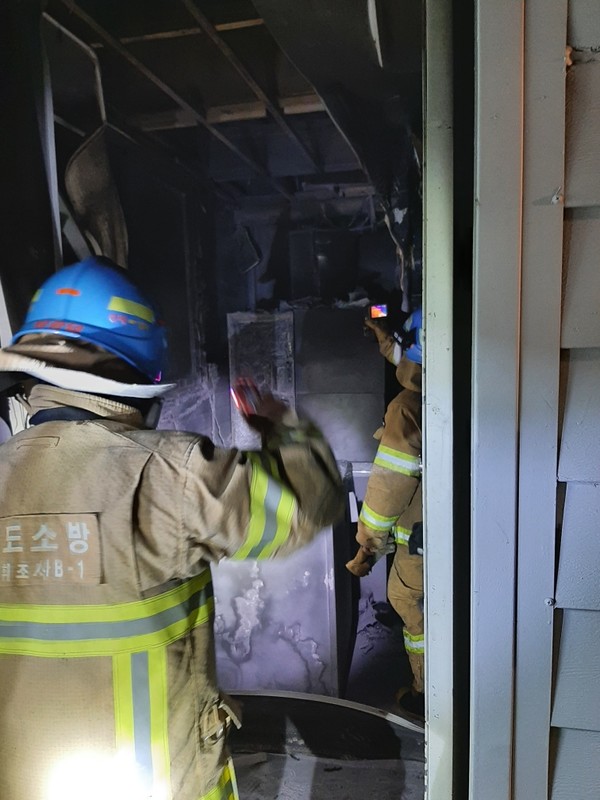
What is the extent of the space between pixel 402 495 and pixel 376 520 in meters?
0.17

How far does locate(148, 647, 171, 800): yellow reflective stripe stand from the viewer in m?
0.93

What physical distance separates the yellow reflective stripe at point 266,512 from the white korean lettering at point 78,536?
0.80 feet

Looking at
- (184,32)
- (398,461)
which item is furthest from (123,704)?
(184,32)

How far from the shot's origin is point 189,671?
0.99 metres

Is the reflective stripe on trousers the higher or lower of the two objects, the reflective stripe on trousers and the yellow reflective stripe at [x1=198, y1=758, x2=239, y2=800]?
the higher

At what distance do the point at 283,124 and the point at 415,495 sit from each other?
5.66ft

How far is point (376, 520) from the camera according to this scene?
2256 millimetres

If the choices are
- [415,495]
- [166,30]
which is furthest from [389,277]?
[166,30]

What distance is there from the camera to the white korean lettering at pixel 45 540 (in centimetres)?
87

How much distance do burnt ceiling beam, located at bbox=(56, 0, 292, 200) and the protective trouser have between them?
195cm

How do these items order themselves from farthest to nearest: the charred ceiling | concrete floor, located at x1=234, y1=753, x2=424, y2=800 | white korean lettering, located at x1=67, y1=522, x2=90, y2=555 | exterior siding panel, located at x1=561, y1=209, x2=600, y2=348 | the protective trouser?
1. the protective trouser
2. concrete floor, located at x1=234, y1=753, x2=424, y2=800
3. the charred ceiling
4. white korean lettering, located at x1=67, y1=522, x2=90, y2=555
5. exterior siding panel, located at x1=561, y1=209, x2=600, y2=348

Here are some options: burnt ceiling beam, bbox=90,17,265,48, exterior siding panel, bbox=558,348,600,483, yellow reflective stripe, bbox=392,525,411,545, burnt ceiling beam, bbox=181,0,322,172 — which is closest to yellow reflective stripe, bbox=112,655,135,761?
exterior siding panel, bbox=558,348,600,483

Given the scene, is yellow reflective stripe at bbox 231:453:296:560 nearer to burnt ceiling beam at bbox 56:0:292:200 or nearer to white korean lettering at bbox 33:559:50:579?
white korean lettering at bbox 33:559:50:579

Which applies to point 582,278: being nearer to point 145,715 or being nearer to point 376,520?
point 145,715
